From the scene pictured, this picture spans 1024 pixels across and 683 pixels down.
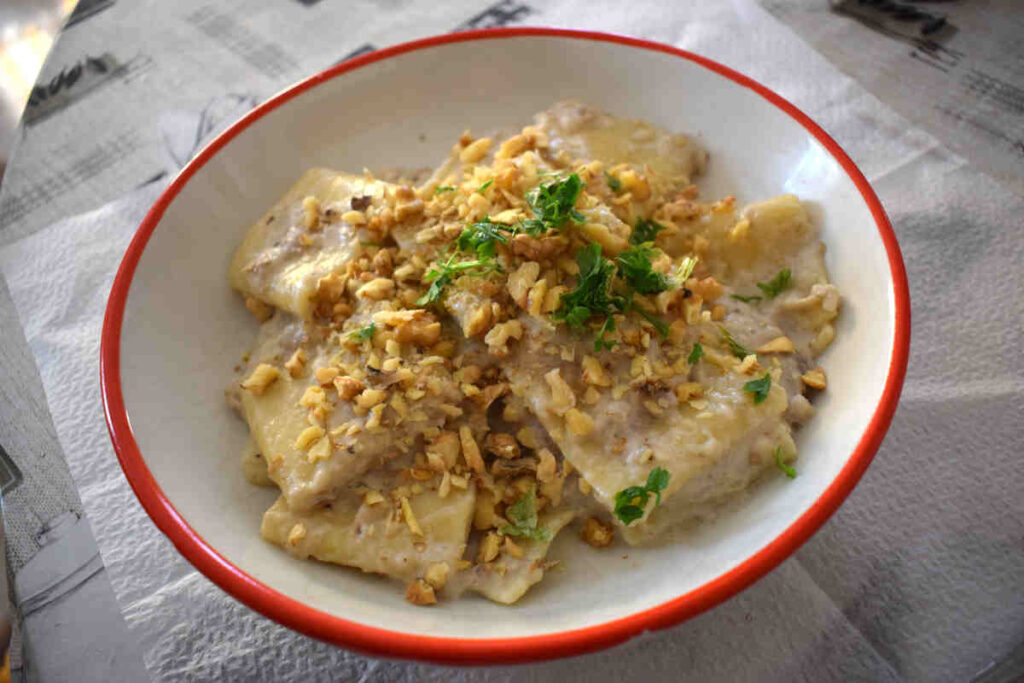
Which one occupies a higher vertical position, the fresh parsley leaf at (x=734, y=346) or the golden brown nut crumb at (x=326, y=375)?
the golden brown nut crumb at (x=326, y=375)

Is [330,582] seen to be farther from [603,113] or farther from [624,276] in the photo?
[603,113]

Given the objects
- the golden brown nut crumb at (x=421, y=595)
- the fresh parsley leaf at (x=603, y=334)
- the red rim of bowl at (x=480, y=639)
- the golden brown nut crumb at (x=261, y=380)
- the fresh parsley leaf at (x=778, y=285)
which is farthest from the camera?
the fresh parsley leaf at (x=778, y=285)

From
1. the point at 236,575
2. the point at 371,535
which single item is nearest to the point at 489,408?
the point at 371,535

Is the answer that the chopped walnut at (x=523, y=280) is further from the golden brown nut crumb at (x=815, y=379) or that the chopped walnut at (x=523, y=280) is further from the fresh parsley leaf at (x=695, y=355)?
the golden brown nut crumb at (x=815, y=379)

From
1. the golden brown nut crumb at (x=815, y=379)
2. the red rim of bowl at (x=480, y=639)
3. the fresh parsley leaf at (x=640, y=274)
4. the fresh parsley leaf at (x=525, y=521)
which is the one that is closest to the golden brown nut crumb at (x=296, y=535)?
the red rim of bowl at (x=480, y=639)

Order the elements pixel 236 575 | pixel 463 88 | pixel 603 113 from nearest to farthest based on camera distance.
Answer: pixel 236 575 → pixel 603 113 → pixel 463 88

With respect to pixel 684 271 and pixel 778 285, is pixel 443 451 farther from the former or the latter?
pixel 778 285


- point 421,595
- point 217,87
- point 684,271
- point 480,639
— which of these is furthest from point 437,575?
point 217,87
